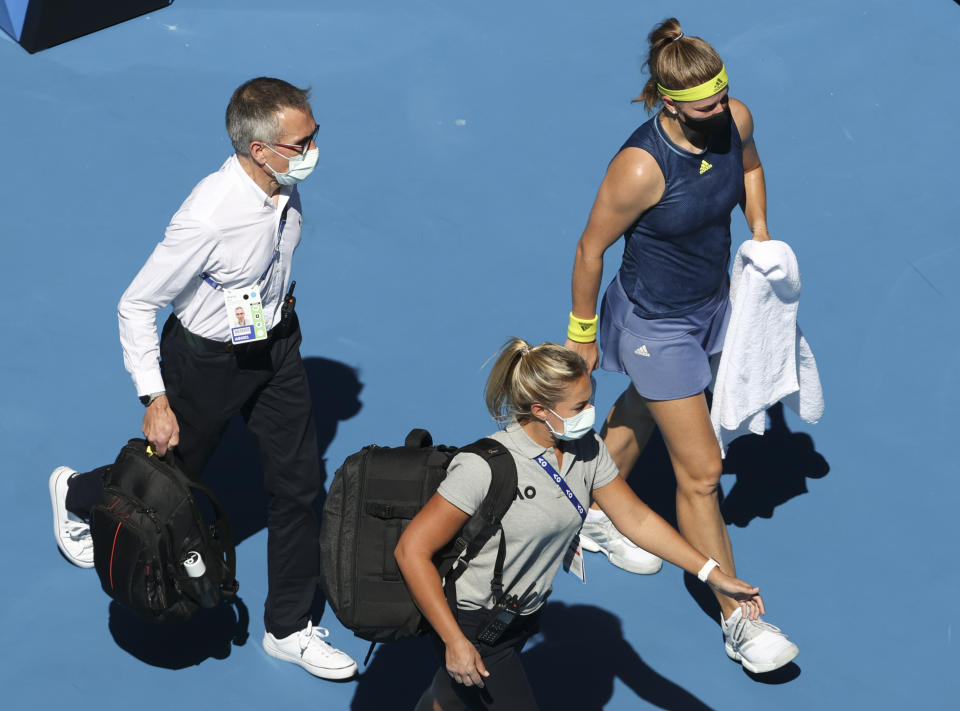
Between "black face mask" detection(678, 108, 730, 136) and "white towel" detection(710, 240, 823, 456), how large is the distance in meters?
0.56

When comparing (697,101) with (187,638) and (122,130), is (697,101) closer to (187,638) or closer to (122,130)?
(187,638)

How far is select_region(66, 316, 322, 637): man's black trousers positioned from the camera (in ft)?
14.9

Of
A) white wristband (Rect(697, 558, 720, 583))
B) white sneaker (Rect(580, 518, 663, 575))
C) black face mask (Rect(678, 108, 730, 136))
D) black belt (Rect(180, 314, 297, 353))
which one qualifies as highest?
black face mask (Rect(678, 108, 730, 136))

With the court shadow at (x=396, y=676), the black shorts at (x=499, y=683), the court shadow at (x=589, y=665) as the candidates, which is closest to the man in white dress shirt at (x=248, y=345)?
the court shadow at (x=396, y=676)

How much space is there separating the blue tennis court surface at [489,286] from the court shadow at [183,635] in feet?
0.03

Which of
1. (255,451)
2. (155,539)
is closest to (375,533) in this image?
(155,539)

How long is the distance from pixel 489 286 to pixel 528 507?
9.46 ft

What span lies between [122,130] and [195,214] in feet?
10.5

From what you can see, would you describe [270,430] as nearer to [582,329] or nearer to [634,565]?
[582,329]

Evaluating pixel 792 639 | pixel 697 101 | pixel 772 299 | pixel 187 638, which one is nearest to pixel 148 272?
pixel 187 638

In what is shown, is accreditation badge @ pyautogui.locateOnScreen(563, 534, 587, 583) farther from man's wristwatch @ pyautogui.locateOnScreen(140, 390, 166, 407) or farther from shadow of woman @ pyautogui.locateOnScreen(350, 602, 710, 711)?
man's wristwatch @ pyautogui.locateOnScreen(140, 390, 166, 407)

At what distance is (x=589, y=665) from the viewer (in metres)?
4.98

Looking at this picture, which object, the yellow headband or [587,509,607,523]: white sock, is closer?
the yellow headband

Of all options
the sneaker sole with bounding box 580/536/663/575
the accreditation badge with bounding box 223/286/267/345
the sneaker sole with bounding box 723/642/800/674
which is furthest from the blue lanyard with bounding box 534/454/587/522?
the sneaker sole with bounding box 580/536/663/575
